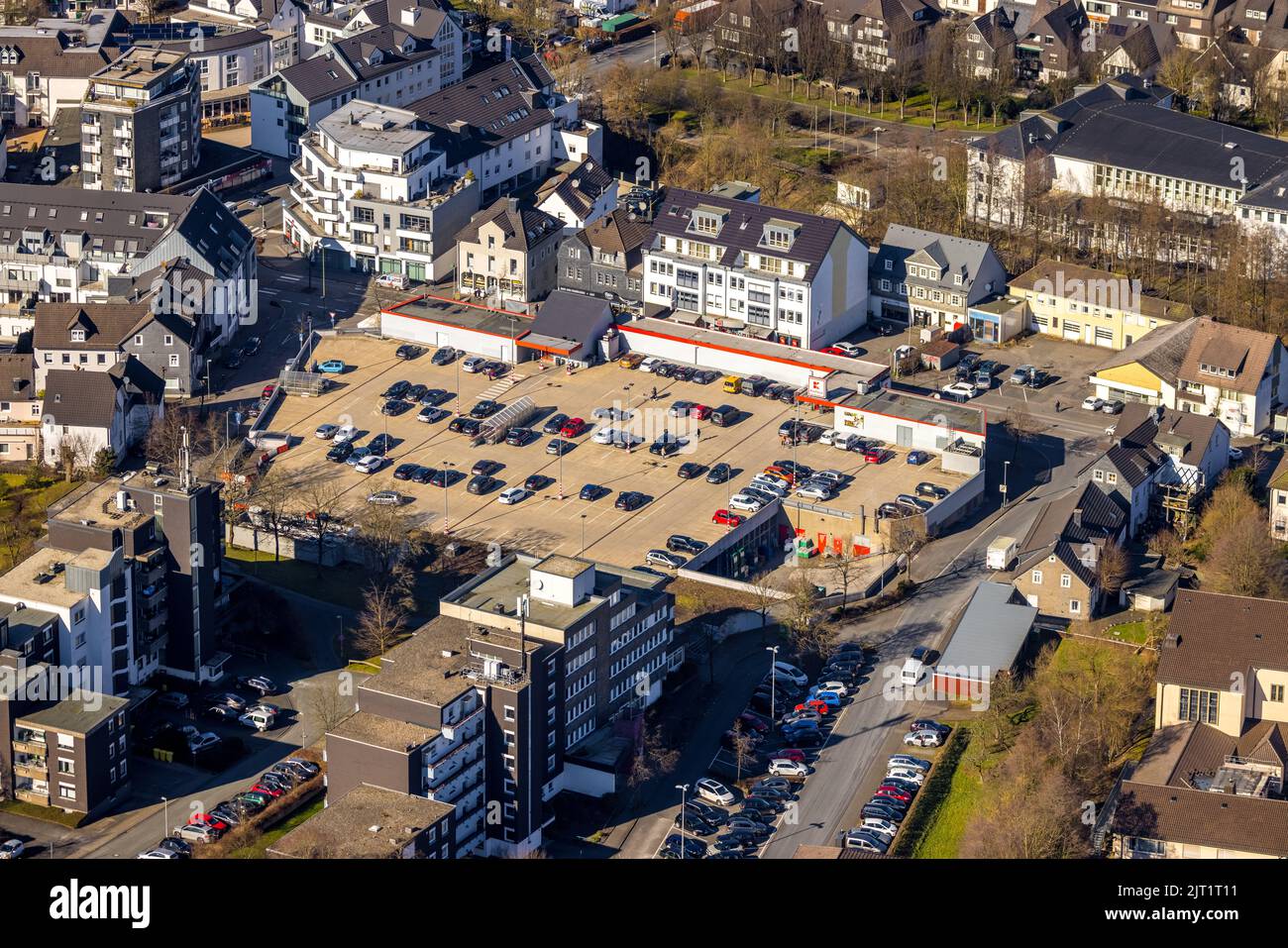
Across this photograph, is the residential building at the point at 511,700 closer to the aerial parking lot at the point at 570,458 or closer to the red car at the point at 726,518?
the aerial parking lot at the point at 570,458

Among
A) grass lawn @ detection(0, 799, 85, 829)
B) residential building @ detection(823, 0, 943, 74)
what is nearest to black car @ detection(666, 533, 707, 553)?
grass lawn @ detection(0, 799, 85, 829)

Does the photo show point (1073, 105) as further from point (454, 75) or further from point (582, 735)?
point (582, 735)

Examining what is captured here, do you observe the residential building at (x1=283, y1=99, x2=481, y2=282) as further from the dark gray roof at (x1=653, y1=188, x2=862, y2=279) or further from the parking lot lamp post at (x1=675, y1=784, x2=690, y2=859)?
the parking lot lamp post at (x1=675, y1=784, x2=690, y2=859)

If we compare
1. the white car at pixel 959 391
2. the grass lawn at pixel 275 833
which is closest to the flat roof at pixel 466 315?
the white car at pixel 959 391

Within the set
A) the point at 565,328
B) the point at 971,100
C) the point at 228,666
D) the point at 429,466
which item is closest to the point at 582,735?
the point at 228,666

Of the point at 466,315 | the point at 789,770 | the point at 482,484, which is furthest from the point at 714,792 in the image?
the point at 466,315
